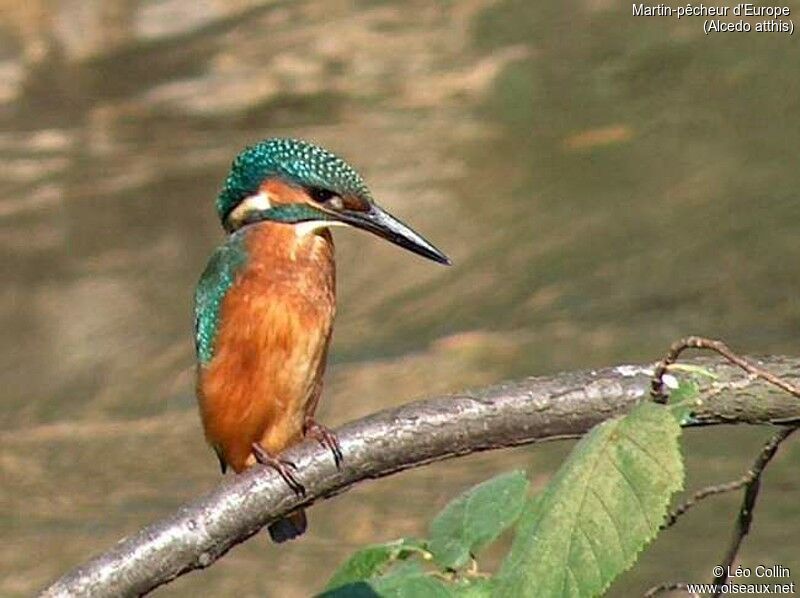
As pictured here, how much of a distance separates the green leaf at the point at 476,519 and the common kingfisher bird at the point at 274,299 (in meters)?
1.01

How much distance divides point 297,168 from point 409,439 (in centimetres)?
90

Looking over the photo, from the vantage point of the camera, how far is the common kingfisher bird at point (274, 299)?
2.28 m

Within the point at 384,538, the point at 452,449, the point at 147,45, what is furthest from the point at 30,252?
the point at 452,449

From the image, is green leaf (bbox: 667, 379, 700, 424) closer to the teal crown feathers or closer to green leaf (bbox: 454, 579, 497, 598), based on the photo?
green leaf (bbox: 454, 579, 497, 598)

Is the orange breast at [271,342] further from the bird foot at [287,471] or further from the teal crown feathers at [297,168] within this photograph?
the bird foot at [287,471]

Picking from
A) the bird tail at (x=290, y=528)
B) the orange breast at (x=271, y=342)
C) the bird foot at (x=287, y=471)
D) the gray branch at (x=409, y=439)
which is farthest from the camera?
the bird tail at (x=290, y=528)

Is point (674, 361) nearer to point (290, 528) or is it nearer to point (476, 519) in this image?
point (476, 519)

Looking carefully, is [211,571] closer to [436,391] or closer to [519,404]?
[436,391]

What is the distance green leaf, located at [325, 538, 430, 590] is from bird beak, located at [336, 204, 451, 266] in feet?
2.95

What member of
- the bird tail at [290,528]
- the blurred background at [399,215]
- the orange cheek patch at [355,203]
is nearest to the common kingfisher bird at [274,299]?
the orange cheek patch at [355,203]

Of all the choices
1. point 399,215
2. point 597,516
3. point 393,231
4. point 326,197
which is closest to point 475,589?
point 597,516

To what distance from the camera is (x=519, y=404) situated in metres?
1.39

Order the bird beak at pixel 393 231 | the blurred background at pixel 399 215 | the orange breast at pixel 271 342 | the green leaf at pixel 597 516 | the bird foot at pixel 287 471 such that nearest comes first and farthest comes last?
the green leaf at pixel 597 516 < the bird foot at pixel 287 471 < the bird beak at pixel 393 231 < the orange breast at pixel 271 342 < the blurred background at pixel 399 215

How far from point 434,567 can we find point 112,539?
126 inches
